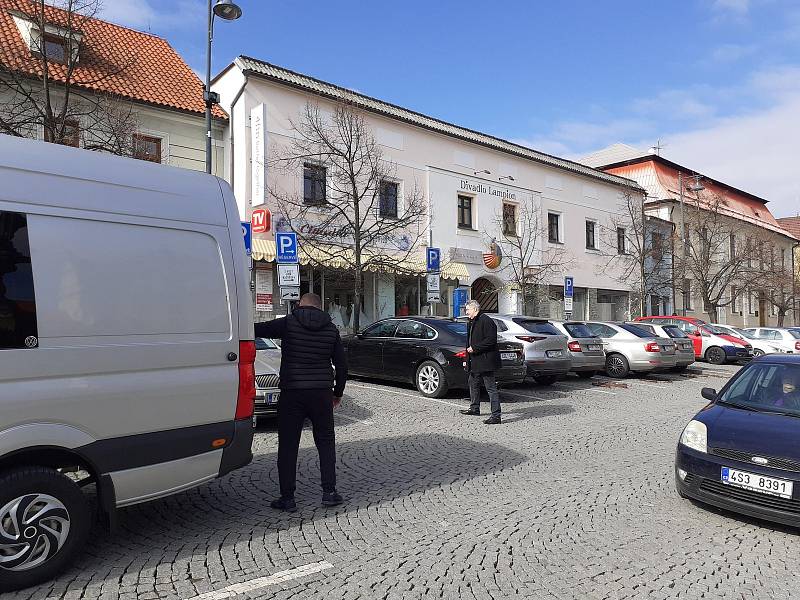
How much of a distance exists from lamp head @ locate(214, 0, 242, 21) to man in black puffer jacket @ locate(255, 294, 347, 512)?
913 centimetres

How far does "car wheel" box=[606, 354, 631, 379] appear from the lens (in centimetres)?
1524

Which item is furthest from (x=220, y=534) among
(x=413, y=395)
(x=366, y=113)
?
(x=366, y=113)

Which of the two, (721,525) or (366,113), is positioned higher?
(366,113)

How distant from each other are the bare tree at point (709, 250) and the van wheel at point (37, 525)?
33813mm

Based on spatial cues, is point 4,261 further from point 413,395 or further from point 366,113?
point 366,113

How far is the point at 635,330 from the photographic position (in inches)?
621

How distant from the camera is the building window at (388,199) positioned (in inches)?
846

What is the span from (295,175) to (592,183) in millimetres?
18098

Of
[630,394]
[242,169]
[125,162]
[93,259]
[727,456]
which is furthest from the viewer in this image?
[242,169]

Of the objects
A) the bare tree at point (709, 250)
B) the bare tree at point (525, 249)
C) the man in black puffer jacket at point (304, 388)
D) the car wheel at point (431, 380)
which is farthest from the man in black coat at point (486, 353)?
the bare tree at point (709, 250)

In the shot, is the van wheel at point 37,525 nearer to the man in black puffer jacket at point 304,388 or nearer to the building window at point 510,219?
the man in black puffer jacket at point 304,388

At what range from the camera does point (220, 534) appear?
14.3 ft

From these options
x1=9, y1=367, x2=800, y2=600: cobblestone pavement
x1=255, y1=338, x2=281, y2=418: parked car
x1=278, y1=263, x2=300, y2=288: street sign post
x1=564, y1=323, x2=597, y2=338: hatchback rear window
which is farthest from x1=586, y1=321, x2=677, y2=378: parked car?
x1=255, y1=338, x2=281, y2=418: parked car

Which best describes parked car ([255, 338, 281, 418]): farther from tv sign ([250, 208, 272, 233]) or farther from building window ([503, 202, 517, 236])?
building window ([503, 202, 517, 236])
